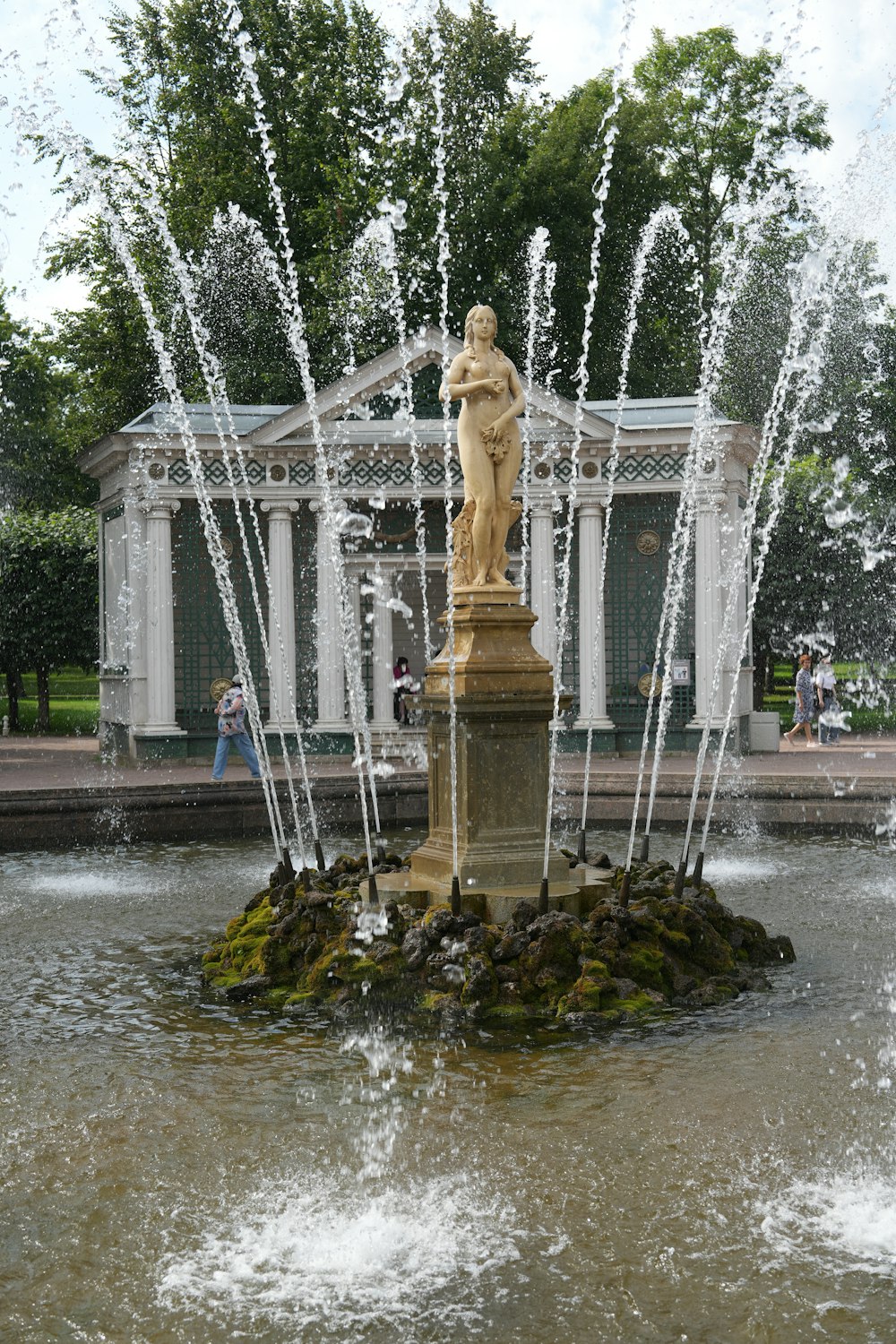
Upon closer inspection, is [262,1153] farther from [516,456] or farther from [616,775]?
[616,775]

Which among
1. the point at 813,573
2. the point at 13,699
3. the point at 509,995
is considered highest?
the point at 813,573

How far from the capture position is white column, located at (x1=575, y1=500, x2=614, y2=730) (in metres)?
22.3

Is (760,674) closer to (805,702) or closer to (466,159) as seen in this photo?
(805,702)

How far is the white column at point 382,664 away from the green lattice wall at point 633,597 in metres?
3.49

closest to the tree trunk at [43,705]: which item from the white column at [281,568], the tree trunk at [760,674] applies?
the white column at [281,568]

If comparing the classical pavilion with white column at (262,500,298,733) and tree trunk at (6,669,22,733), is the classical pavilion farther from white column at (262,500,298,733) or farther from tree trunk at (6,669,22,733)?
tree trunk at (6,669,22,733)

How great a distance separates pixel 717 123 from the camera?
38.3 meters

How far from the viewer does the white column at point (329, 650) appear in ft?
73.8

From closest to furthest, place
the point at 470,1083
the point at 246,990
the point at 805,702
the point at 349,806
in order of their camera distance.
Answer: the point at 470,1083 → the point at 246,990 → the point at 349,806 → the point at 805,702

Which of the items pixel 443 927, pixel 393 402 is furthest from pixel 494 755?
pixel 393 402

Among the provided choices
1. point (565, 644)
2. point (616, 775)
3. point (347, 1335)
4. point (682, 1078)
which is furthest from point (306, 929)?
point (565, 644)

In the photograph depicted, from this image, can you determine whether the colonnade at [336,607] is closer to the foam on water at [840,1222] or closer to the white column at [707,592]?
the white column at [707,592]

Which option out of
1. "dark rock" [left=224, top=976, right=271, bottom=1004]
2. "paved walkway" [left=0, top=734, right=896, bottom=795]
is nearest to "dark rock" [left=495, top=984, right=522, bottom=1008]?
"dark rock" [left=224, top=976, right=271, bottom=1004]

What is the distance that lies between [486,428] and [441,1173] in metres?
4.62
